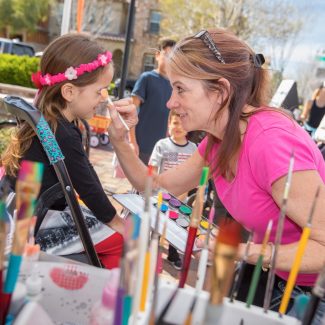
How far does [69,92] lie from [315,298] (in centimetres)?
149

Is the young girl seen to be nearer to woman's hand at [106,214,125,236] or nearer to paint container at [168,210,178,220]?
woman's hand at [106,214,125,236]

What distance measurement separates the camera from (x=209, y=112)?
1.43m

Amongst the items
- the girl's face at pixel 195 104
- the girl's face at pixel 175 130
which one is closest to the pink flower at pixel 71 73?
the girl's face at pixel 195 104

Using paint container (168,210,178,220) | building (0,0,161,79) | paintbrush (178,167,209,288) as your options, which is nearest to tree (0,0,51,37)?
building (0,0,161,79)

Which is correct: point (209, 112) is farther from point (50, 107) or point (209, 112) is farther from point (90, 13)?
point (90, 13)

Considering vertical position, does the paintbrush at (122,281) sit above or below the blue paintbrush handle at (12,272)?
above

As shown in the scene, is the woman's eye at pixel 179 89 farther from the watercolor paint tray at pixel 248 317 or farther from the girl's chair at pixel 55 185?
the watercolor paint tray at pixel 248 317

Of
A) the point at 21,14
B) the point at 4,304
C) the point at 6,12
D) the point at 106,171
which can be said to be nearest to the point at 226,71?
the point at 4,304

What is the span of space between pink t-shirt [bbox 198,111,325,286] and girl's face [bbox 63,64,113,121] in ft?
2.62

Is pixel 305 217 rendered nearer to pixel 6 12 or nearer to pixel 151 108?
pixel 151 108

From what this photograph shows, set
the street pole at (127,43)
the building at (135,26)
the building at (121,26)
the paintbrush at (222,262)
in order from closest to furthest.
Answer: the paintbrush at (222,262) → the street pole at (127,43) → the building at (121,26) → the building at (135,26)

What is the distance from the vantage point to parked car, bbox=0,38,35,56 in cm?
1464

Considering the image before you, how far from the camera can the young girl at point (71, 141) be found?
1.54 meters

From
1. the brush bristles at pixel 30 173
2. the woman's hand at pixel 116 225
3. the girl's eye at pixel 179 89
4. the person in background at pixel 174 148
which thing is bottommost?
the person in background at pixel 174 148
